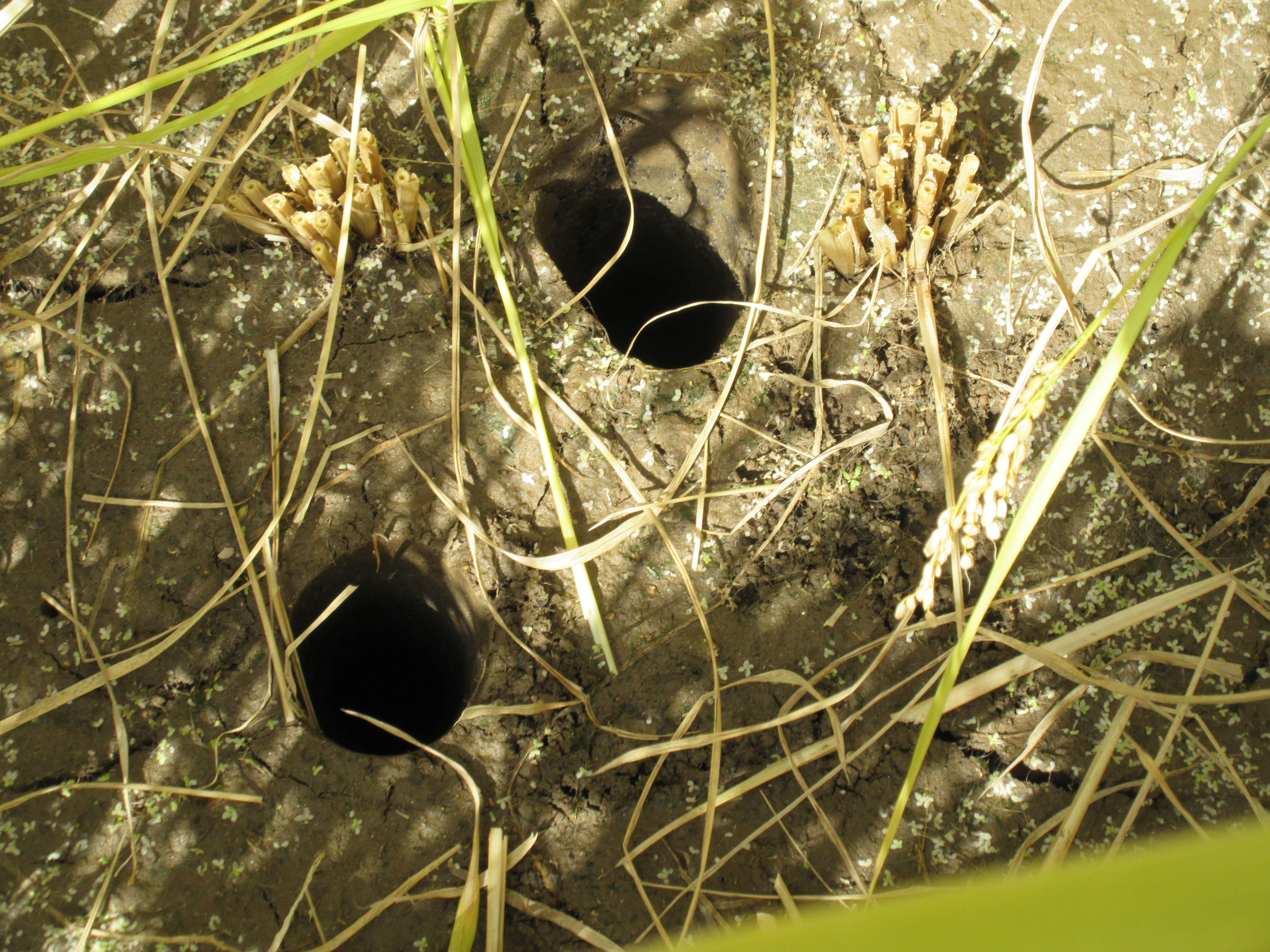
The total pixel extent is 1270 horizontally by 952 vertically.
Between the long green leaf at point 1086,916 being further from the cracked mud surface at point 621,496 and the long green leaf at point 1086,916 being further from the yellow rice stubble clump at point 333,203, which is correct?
the yellow rice stubble clump at point 333,203

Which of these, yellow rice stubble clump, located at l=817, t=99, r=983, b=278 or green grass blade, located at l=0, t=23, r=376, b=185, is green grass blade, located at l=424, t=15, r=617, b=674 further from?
yellow rice stubble clump, located at l=817, t=99, r=983, b=278

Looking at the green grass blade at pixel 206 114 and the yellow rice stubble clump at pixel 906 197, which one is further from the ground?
the yellow rice stubble clump at pixel 906 197

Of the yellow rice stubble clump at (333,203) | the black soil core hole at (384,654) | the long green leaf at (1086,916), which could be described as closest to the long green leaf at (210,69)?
the yellow rice stubble clump at (333,203)

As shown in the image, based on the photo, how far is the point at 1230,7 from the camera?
204 cm

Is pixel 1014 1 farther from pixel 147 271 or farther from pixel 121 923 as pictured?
pixel 121 923

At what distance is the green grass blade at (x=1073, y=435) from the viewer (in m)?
1.10

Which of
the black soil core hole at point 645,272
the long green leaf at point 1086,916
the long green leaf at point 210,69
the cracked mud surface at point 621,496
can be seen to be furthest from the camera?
the black soil core hole at point 645,272

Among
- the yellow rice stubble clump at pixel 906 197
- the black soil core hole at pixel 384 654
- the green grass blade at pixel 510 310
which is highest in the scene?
the yellow rice stubble clump at pixel 906 197

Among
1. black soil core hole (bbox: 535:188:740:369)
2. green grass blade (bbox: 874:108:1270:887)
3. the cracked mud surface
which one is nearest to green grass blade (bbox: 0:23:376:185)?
the cracked mud surface

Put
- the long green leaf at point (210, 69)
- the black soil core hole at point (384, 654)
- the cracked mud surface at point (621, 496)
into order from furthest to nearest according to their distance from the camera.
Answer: the black soil core hole at point (384, 654) < the cracked mud surface at point (621, 496) < the long green leaf at point (210, 69)

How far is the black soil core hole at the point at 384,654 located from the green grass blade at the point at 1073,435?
3.35ft

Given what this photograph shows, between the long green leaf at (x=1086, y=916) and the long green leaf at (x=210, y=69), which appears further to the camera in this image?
the long green leaf at (x=210, y=69)

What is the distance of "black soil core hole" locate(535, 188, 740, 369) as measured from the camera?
2.24 m

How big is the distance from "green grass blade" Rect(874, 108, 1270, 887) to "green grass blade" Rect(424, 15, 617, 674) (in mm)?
710
